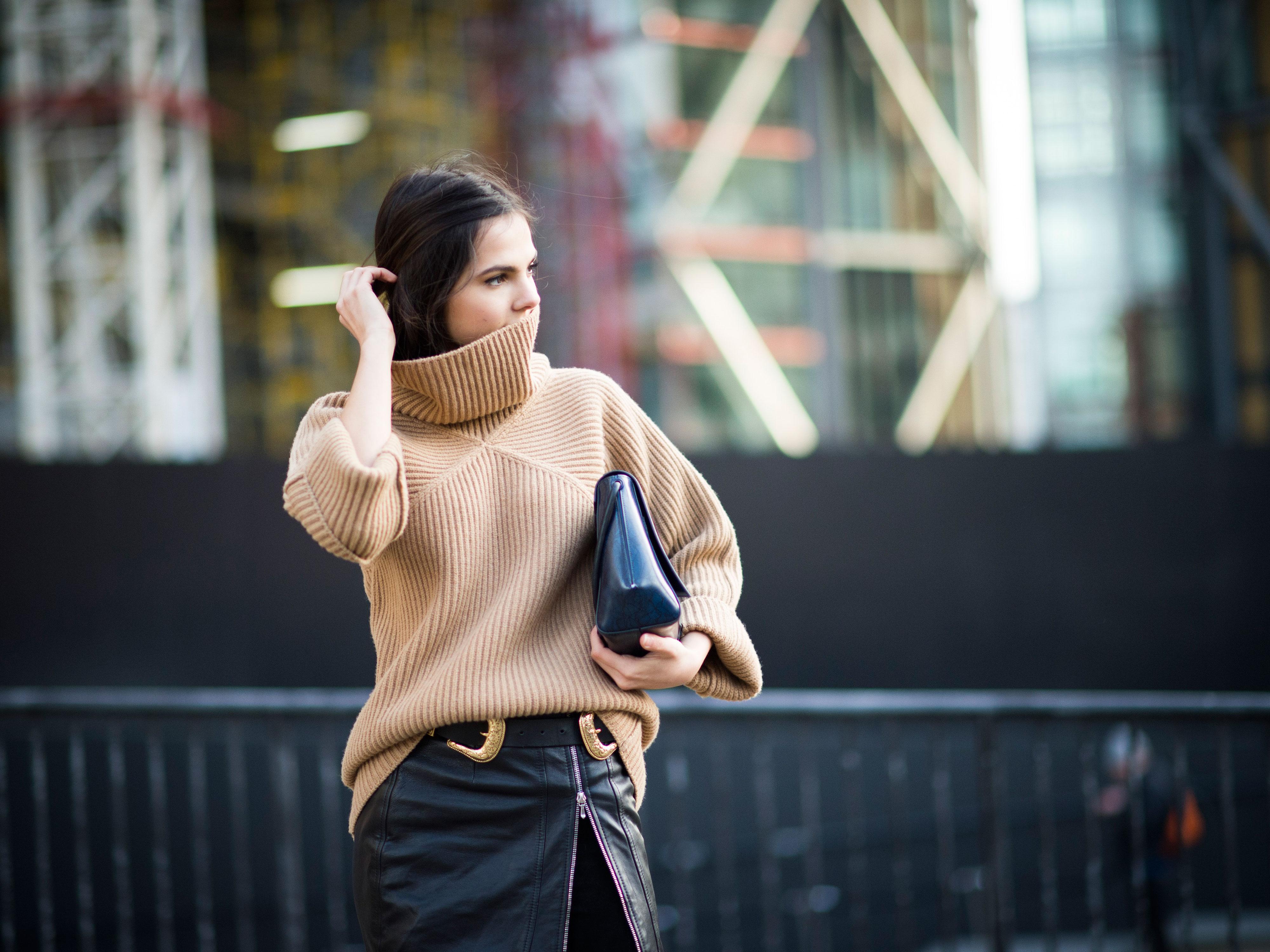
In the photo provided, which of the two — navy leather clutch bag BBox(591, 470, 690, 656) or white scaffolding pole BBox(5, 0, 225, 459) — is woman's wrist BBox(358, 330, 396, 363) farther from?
white scaffolding pole BBox(5, 0, 225, 459)

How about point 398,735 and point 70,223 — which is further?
point 70,223

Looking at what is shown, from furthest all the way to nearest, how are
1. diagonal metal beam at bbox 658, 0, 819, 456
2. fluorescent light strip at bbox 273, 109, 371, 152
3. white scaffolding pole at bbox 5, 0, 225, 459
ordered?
fluorescent light strip at bbox 273, 109, 371, 152
diagonal metal beam at bbox 658, 0, 819, 456
white scaffolding pole at bbox 5, 0, 225, 459

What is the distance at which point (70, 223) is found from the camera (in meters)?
14.6

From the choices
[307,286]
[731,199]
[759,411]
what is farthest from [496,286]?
[307,286]

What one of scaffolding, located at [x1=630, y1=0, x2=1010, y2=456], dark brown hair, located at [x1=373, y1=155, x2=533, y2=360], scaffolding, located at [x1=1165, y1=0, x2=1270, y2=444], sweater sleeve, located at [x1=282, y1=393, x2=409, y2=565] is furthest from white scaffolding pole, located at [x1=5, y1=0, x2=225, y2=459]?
sweater sleeve, located at [x1=282, y1=393, x2=409, y2=565]

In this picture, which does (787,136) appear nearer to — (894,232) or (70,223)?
(894,232)

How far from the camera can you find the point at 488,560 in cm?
162

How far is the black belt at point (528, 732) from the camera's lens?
1.54 m

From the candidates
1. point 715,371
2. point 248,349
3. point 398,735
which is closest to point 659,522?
point 398,735

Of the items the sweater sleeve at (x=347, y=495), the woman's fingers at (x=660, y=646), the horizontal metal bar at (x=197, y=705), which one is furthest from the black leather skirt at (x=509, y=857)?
the horizontal metal bar at (x=197, y=705)

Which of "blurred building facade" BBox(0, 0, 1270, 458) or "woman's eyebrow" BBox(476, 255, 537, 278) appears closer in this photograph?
"woman's eyebrow" BBox(476, 255, 537, 278)

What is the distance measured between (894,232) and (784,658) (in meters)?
12.8

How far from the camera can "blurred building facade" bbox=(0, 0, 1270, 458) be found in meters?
14.6

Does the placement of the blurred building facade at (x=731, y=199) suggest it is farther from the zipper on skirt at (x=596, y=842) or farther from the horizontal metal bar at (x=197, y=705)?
the zipper on skirt at (x=596, y=842)
